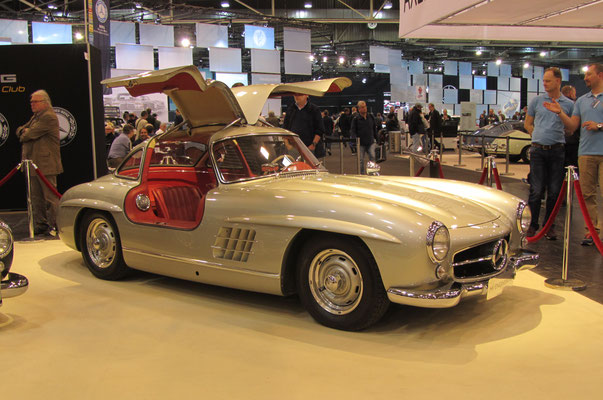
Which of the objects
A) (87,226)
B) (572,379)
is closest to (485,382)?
(572,379)

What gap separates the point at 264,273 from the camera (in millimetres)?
4051

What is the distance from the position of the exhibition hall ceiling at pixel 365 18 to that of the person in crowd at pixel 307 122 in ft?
9.28

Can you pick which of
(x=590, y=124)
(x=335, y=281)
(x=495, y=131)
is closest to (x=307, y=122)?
(x=590, y=124)

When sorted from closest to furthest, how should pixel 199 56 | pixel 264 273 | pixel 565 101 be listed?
pixel 264 273
pixel 565 101
pixel 199 56

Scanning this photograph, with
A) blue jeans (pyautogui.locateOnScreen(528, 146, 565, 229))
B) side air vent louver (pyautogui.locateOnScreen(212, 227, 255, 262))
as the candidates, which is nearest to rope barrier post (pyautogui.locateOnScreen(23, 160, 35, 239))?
side air vent louver (pyautogui.locateOnScreen(212, 227, 255, 262))

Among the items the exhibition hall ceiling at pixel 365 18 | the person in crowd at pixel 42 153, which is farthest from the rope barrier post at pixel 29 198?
the exhibition hall ceiling at pixel 365 18

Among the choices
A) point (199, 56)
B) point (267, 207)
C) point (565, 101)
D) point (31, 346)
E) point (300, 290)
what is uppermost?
point (199, 56)

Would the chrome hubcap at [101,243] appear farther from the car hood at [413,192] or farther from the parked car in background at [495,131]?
the parked car in background at [495,131]

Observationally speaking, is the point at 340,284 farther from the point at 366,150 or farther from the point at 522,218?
the point at 366,150

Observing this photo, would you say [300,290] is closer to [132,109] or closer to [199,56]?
[132,109]

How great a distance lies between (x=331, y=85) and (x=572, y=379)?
11.4ft

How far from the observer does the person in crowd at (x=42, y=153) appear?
23.2 feet

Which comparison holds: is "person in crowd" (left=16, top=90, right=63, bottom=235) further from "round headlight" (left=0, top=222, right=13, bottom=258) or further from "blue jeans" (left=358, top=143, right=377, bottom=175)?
"blue jeans" (left=358, top=143, right=377, bottom=175)

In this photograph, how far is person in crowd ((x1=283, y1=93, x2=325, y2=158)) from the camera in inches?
320
